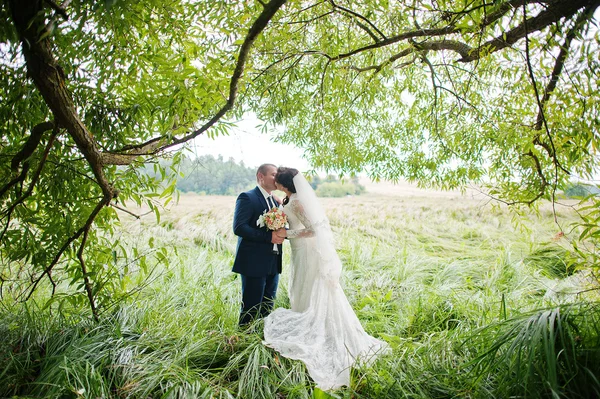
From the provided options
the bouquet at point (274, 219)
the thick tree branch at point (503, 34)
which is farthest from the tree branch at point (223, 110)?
the bouquet at point (274, 219)

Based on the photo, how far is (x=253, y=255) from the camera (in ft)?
10.4

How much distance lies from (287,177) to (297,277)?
3.12 ft

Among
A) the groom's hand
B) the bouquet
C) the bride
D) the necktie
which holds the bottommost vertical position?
the bride

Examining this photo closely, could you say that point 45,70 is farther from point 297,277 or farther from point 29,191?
point 297,277

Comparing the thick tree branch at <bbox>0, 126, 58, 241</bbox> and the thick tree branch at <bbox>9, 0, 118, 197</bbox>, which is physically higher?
the thick tree branch at <bbox>9, 0, 118, 197</bbox>

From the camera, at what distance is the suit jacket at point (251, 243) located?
3.12 meters

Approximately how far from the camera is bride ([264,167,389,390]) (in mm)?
2664

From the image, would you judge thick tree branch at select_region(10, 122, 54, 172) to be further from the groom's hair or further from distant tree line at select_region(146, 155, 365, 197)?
the groom's hair

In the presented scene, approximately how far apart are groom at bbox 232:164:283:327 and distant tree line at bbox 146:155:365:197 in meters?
0.46

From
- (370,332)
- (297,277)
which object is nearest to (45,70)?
(297,277)

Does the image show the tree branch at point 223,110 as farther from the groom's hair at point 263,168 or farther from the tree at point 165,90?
the groom's hair at point 263,168

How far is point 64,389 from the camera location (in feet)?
6.43

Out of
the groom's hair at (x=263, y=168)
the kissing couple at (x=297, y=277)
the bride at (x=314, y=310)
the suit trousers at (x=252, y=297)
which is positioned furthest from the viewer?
the groom's hair at (x=263, y=168)

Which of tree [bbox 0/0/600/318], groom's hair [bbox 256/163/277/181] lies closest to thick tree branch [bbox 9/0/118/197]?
tree [bbox 0/0/600/318]
